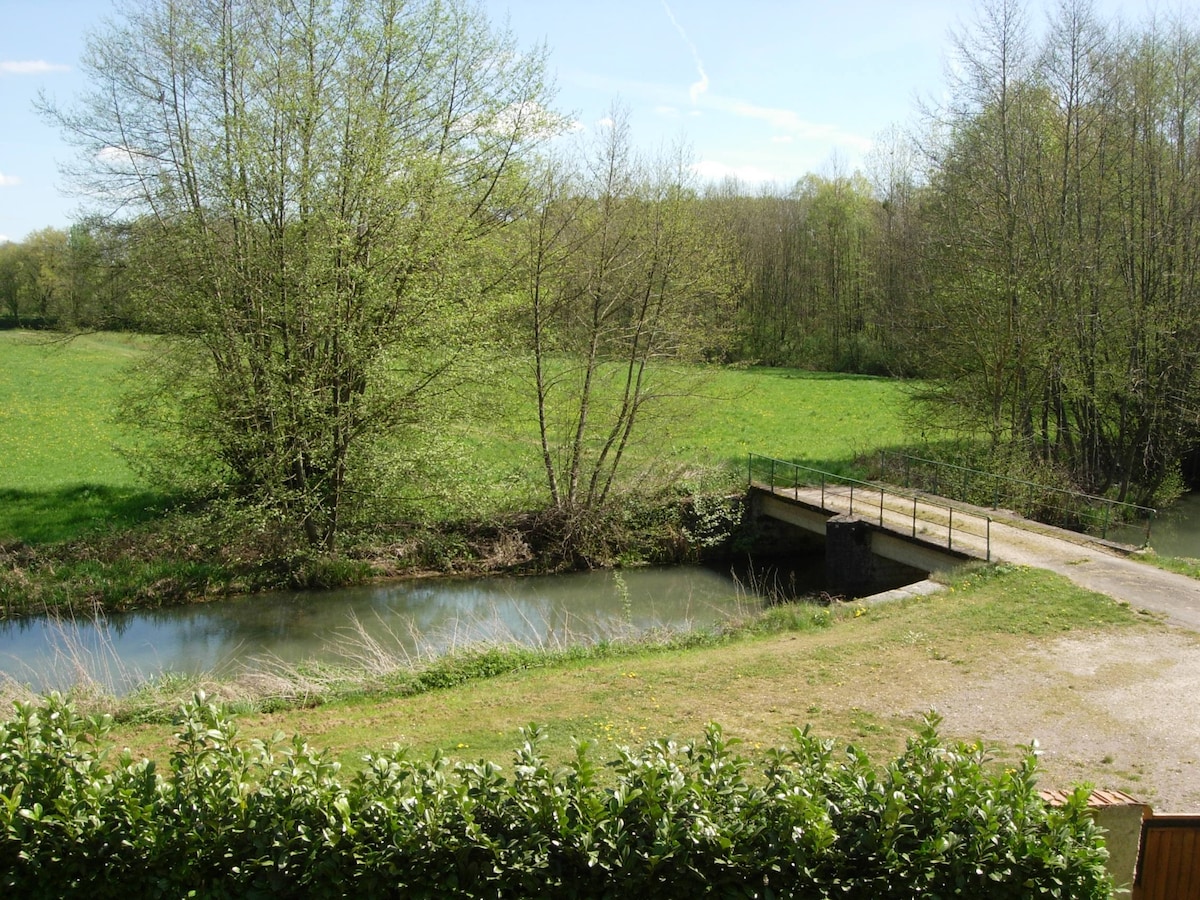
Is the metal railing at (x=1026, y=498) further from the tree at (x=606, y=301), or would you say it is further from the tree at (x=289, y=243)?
the tree at (x=289, y=243)

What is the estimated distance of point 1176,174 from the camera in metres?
24.2

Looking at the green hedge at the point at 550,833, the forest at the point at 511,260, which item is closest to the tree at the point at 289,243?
the forest at the point at 511,260

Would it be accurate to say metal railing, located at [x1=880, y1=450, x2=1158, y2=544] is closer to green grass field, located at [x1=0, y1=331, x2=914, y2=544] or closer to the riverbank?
green grass field, located at [x1=0, y1=331, x2=914, y2=544]

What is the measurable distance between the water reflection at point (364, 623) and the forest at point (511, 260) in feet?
7.33

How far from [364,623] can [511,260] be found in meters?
8.93

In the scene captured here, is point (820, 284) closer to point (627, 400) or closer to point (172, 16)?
point (627, 400)

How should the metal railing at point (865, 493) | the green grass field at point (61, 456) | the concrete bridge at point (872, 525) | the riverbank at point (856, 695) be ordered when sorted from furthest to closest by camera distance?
the green grass field at point (61, 456)
the metal railing at point (865, 493)
the concrete bridge at point (872, 525)
the riverbank at point (856, 695)

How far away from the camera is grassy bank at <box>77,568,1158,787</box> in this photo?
9.73m

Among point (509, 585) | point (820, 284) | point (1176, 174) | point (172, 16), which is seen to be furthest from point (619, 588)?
point (820, 284)

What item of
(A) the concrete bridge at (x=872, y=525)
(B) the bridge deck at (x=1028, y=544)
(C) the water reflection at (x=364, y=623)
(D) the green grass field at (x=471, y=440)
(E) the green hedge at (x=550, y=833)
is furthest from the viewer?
(D) the green grass field at (x=471, y=440)

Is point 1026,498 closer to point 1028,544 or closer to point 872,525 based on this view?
point 1028,544

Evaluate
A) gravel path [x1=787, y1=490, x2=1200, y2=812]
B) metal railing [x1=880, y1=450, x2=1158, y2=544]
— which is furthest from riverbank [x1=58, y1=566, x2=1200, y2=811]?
metal railing [x1=880, y1=450, x2=1158, y2=544]

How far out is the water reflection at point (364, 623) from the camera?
15328mm

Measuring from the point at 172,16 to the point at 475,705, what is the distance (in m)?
16.7
